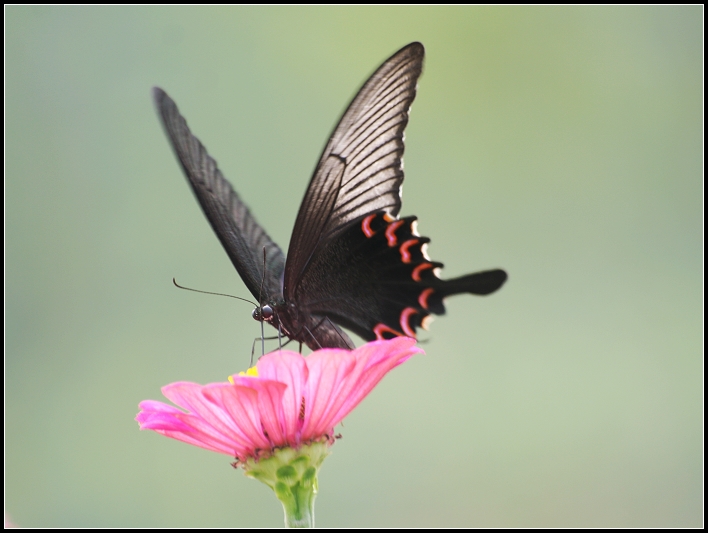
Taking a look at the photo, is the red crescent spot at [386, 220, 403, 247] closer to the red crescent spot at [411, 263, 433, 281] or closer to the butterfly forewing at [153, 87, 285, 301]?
the red crescent spot at [411, 263, 433, 281]

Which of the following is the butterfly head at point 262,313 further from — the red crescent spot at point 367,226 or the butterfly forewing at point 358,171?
the red crescent spot at point 367,226

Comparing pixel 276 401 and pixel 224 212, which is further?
pixel 224 212

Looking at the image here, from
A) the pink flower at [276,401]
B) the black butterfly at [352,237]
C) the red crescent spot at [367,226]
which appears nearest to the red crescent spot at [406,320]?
the black butterfly at [352,237]

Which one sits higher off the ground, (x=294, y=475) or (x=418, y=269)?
(x=418, y=269)

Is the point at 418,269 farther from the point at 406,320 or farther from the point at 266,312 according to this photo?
the point at 266,312

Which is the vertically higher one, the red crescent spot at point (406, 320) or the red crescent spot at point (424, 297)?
the red crescent spot at point (424, 297)

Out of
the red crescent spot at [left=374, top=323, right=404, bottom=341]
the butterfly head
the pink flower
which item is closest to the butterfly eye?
the butterfly head

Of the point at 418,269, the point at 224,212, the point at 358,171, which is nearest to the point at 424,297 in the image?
the point at 418,269

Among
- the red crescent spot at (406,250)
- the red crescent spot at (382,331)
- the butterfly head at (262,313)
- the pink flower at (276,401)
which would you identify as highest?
the red crescent spot at (406,250)
